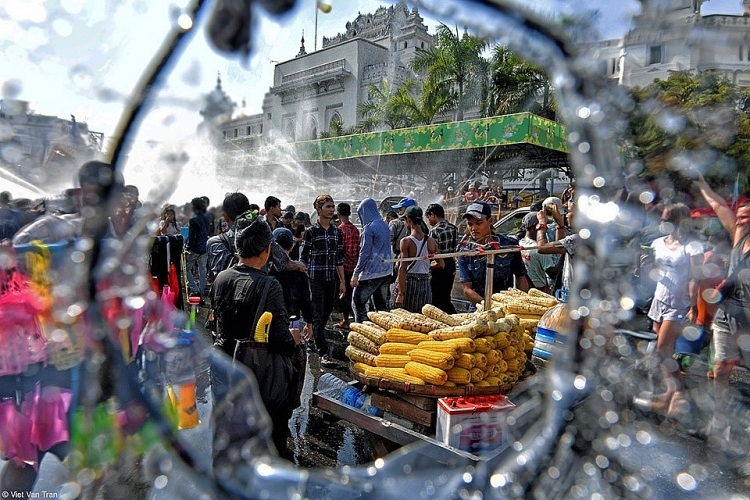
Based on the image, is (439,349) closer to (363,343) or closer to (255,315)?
(363,343)

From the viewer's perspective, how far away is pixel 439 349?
A: 2.62m

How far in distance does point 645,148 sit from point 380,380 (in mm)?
1935

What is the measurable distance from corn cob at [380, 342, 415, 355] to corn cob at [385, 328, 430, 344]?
0.11 ft

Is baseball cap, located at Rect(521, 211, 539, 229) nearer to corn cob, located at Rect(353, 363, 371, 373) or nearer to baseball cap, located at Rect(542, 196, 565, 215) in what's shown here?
baseball cap, located at Rect(542, 196, 565, 215)

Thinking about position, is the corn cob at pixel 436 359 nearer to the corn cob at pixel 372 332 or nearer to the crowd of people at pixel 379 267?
the corn cob at pixel 372 332

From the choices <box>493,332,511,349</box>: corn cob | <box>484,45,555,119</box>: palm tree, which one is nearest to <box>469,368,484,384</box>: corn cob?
<box>493,332,511,349</box>: corn cob

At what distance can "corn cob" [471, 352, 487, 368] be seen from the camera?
258cm

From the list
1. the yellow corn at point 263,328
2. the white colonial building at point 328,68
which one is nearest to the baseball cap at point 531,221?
the yellow corn at point 263,328

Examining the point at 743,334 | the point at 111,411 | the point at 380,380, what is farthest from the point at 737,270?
the point at 111,411

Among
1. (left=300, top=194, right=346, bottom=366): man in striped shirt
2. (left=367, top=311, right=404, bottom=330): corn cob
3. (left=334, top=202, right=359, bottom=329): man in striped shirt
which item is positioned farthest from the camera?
(left=334, top=202, right=359, bottom=329): man in striped shirt

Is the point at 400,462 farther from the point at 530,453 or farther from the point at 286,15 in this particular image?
the point at 286,15

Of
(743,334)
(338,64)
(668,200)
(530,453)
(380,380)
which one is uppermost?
(338,64)

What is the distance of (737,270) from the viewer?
2240mm

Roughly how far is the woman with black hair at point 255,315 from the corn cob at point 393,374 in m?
0.50
